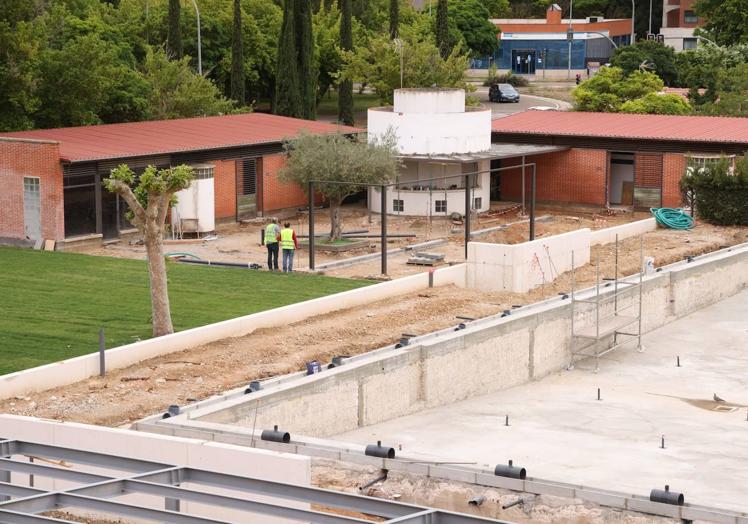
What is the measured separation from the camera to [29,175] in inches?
1588

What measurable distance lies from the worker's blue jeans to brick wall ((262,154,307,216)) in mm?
9850

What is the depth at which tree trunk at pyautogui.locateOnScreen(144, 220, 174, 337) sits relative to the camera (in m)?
28.9

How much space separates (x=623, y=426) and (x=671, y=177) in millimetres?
22125

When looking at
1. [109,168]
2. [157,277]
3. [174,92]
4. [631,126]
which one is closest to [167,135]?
[109,168]

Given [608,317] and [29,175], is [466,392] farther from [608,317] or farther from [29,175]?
[29,175]

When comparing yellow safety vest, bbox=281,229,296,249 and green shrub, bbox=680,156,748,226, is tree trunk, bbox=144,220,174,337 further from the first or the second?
green shrub, bbox=680,156,748,226

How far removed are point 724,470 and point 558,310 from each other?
948cm

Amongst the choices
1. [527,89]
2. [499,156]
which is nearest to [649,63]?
[527,89]

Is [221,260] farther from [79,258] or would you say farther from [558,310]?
[558,310]

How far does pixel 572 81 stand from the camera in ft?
364

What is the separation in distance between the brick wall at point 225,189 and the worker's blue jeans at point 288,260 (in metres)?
8.64

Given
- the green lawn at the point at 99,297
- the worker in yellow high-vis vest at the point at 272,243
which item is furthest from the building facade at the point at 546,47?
the green lawn at the point at 99,297

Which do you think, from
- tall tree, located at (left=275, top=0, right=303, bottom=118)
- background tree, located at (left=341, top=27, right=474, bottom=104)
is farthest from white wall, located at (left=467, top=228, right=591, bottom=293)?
background tree, located at (left=341, top=27, right=474, bottom=104)

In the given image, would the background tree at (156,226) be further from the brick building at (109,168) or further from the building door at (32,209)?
the building door at (32,209)
